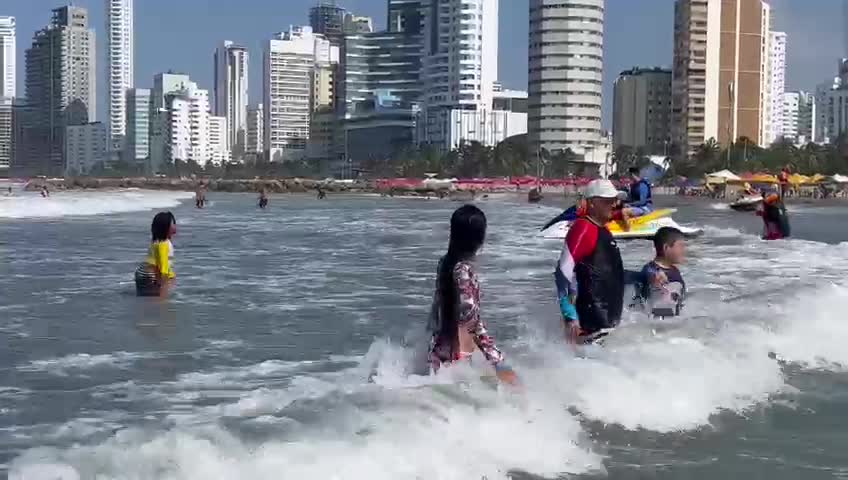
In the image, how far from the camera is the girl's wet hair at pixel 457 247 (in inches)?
209

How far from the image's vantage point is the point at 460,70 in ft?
585

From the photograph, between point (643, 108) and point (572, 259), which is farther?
point (643, 108)

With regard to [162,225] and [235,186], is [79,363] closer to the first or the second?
[162,225]

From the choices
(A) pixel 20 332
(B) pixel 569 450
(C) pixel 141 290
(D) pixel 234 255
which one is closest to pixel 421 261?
(D) pixel 234 255

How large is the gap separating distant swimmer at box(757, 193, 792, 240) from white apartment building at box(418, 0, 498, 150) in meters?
150

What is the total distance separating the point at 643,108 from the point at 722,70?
61.4 ft

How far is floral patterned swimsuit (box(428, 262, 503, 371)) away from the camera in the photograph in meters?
5.34

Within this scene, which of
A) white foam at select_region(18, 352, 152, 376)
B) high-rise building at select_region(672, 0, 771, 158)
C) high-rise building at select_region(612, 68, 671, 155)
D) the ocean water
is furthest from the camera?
high-rise building at select_region(612, 68, 671, 155)

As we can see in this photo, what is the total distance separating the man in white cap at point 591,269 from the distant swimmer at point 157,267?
285 inches

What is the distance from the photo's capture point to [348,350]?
29.9 ft

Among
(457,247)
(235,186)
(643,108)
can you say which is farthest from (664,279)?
(643,108)

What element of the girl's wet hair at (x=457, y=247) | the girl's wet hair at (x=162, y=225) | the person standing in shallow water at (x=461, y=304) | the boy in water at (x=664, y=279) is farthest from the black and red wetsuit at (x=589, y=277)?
the girl's wet hair at (x=162, y=225)

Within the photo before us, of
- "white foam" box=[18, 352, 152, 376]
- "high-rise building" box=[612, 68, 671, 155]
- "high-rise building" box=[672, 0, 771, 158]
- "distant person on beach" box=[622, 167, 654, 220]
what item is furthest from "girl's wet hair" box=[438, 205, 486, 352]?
"high-rise building" box=[612, 68, 671, 155]

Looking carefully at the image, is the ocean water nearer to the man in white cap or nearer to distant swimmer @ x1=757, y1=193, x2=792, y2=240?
the man in white cap
